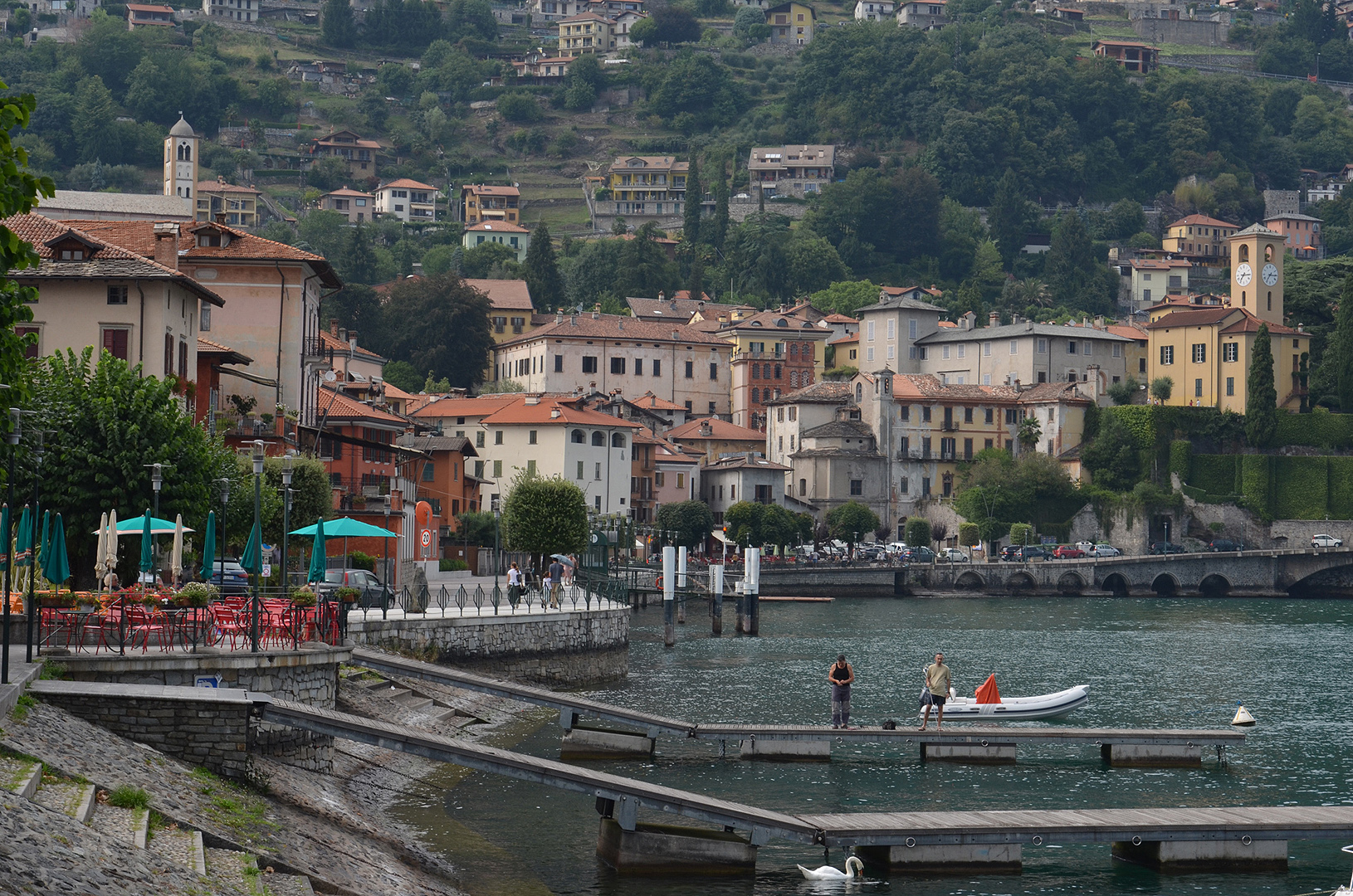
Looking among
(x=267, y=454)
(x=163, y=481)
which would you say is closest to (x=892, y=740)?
(x=163, y=481)

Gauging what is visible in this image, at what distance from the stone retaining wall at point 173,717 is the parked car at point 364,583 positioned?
1769 centimetres

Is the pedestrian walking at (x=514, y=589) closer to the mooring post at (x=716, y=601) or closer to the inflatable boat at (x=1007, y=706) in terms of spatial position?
the inflatable boat at (x=1007, y=706)

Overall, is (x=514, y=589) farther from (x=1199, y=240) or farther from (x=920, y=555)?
(x=1199, y=240)

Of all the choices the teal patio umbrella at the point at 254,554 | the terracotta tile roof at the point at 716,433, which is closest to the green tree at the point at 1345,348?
the terracotta tile roof at the point at 716,433

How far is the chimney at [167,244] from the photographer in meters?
47.8

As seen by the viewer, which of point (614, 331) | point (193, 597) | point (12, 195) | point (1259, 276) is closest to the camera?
point (12, 195)

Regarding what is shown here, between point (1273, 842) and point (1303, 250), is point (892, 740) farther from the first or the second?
point (1303, 250)

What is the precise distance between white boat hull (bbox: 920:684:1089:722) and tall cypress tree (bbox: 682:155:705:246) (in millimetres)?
139480

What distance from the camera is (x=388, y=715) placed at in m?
32.8

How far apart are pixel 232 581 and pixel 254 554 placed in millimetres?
5833

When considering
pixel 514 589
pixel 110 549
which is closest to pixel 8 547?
pixel 110 549

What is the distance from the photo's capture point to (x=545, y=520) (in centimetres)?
6588

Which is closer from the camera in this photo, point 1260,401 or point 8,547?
point 8,547

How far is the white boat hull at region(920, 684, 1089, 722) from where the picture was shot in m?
43.0
